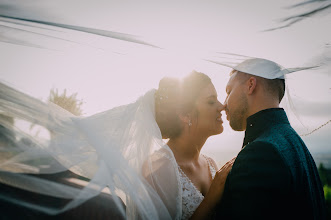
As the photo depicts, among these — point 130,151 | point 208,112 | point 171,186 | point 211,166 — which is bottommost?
point 211,166

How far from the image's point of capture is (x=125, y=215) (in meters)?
1.92

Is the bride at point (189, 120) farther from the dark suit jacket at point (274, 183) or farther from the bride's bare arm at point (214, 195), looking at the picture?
the dark suit jacket at point (274, 183)

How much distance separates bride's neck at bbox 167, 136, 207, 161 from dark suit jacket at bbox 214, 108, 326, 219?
1.58 meters

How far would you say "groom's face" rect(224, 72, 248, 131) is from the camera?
7.79 ft

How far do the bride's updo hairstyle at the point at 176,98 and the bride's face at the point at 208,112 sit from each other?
0.09 meters

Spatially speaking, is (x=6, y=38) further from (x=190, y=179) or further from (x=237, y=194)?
(x=190, y=179)

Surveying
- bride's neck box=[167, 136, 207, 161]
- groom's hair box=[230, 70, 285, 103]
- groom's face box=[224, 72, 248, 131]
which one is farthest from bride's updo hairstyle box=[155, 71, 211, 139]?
groom's hair box=[230, 70, 285, 103]

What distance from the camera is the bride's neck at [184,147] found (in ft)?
11.0

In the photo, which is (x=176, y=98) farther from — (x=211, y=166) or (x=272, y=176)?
(x=272, y=176)

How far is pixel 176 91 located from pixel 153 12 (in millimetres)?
1705

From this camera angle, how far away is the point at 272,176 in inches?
62.8

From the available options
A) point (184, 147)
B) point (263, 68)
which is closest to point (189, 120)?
point (184, 147)

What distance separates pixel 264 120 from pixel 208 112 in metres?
1.17

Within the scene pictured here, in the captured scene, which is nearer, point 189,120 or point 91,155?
point 91,155
